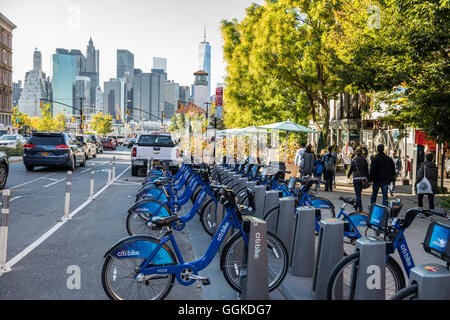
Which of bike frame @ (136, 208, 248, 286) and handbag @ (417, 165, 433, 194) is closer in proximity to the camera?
bike frame @ (136, 208, 248, 286)

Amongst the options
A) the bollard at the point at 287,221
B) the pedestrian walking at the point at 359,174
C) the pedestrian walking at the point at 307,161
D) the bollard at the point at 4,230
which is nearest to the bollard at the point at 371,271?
the bollard at the point at 287,221

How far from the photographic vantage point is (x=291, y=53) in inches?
805

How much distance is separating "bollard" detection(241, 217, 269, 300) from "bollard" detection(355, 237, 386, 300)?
2.96 feet

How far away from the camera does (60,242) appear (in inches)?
277

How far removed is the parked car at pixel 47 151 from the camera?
1906 centimetres

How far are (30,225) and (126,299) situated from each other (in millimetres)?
4737

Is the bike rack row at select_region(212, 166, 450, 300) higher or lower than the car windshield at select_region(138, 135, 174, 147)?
lower

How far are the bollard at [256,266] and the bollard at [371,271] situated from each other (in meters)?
0.90

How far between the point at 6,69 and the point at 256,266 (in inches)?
3829

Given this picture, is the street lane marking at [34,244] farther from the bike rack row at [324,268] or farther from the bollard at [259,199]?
the bollard at [259,199]

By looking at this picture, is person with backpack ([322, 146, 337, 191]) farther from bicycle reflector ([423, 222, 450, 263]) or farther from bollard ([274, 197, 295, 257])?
bicycle reflector ([423, 222, 450, 263])

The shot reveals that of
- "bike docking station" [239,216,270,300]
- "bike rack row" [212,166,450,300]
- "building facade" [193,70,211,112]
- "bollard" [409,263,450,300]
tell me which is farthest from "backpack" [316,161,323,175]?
"building facade" [193,70,211,112]

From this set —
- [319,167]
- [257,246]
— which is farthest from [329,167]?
[257,246]

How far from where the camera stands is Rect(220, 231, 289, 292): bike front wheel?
4645 millimetres
